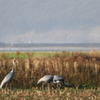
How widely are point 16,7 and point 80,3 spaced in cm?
2099

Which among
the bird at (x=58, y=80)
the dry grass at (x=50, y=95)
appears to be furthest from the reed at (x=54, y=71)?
the dry grass at (x=50, y=95)

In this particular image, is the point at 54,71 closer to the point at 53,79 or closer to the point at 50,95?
the point at 53,79

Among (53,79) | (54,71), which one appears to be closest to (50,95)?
(53,79)

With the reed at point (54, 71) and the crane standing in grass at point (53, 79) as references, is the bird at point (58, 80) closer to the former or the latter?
the crane standing in grass at point (53, 79)

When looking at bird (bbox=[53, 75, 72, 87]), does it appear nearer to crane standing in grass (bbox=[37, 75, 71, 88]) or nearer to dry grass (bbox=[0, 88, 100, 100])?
crane standing in grass (bbox=[37, 75, 71, 88])

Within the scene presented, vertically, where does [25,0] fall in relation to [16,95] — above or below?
above

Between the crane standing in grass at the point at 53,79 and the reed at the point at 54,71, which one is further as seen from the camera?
the reed at the point at 54,71

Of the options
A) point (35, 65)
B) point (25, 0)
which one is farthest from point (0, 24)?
point (35, 65)

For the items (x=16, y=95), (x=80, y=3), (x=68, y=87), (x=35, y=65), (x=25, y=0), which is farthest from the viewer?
(x=25, y=0)

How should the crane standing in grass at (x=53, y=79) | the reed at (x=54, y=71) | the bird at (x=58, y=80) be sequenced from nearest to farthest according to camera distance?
the crane standing in grass at (x=53, y=79)
the bird at (x=58, y=80)
the reed at (x=54, y=71)

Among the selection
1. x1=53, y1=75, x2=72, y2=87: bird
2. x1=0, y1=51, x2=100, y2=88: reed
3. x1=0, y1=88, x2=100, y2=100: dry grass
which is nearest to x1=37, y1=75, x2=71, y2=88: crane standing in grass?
x1=53, y1=75, x2=72, y2=87: bird

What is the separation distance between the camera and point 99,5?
15712 centimetres

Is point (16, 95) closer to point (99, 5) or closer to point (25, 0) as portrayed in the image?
point (99, 5)

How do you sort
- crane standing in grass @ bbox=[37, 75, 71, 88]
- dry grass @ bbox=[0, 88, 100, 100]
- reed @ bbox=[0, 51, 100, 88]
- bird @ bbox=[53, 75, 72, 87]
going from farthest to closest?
reed @ bbox=[0, 51, 100, 88] < bird @ bbox=[53, 75, 72, 87] < crane standing in grass @ bbox=[37, 75, 71, 88] < dry grass @ bbox=[0, 88, 100, 100]
